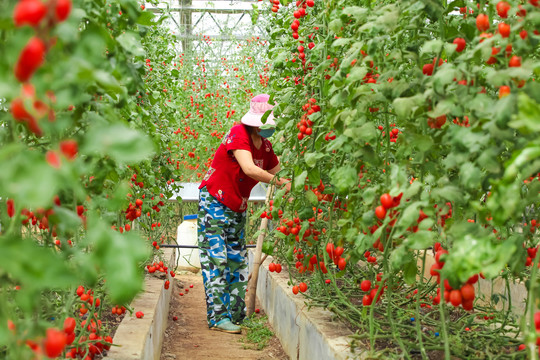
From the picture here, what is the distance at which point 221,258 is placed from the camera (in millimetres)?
4059

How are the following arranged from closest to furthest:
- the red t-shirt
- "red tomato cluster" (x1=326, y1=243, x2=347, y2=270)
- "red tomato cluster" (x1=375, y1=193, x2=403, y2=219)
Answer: "red tomato cluster" (x1=375, y1=193, x2=403, y2=219), "red tomato cluster" (x1=326, y1=243, x2=347, y2=270), the red t-shirt

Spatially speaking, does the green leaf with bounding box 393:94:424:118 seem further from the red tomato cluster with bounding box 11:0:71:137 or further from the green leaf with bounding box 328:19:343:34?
the red tomato cluster with bounding box 11:0:71:137

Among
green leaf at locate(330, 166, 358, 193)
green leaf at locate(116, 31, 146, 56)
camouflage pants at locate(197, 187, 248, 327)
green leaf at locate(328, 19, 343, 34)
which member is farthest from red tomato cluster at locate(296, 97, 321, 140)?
camouflage pants at locate(197, 187, 248, 327)

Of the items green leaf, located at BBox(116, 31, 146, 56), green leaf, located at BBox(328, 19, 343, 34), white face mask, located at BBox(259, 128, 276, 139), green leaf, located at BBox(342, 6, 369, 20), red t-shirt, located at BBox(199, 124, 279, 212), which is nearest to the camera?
green leaf, located at BBox(116, 31, 146, 56)

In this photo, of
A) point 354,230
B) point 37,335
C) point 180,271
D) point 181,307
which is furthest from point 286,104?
point 180,271

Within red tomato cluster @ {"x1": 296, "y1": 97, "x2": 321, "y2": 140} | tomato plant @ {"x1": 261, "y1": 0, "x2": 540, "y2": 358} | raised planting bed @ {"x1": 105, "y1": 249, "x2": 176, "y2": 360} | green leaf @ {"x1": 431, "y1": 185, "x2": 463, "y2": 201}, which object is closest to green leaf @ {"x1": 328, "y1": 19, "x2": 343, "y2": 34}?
tomato plant @ {"x1": 261, "y1": 0, "x2": 540, "y2": 358}

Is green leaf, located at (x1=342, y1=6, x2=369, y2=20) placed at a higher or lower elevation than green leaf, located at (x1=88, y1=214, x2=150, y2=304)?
higher

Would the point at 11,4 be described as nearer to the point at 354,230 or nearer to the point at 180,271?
the point at 354,230

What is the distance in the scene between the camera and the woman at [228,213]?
3.89 meters

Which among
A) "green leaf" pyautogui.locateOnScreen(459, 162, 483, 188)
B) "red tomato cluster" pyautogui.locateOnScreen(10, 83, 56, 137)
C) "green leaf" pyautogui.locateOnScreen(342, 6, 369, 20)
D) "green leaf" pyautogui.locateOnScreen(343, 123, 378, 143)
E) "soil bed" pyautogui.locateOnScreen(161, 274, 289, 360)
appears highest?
"green leaf" pyautogui.locateOnScreen(342, 6, 369, 20)

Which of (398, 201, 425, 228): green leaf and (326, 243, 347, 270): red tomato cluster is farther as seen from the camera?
(326, 243, 347, 270): red tomato cluster

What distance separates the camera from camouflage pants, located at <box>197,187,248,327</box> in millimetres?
4043

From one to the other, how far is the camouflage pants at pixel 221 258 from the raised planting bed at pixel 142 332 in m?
0.40

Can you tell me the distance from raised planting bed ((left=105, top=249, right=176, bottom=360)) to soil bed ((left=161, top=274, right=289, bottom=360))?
0.29 meters
